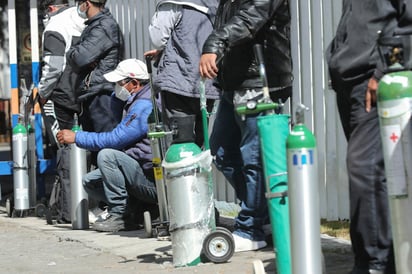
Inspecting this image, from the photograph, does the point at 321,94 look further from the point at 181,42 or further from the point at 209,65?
the point at 209,65

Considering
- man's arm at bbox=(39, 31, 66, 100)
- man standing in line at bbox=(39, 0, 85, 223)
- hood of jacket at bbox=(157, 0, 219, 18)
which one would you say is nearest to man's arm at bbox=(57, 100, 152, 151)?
hood of jacket at bbox=(157, 0, 219, 18)

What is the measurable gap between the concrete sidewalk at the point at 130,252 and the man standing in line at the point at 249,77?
0.82 ft

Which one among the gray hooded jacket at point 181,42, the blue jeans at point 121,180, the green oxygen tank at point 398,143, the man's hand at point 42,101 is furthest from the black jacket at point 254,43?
the man's hand at point 42,101

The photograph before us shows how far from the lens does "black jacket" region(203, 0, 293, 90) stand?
5.90 meters

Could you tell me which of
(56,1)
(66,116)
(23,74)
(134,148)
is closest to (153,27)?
(134,148)

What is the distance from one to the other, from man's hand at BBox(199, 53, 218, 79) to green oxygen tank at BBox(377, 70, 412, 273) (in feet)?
5.66

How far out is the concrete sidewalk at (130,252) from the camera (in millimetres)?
5785

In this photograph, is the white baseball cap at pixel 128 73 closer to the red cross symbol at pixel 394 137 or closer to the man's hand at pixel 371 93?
the man's hand at pixel 371 93

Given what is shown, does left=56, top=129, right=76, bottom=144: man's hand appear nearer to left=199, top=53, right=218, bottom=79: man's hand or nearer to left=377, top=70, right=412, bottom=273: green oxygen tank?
left=199, top=53, right=218, bottom=79: man's hand

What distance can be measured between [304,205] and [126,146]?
12.8 ft

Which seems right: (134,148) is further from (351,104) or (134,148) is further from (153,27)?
(351,104)

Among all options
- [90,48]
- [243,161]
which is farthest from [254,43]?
[90,48]

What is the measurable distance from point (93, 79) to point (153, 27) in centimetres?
174

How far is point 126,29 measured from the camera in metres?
10.2
